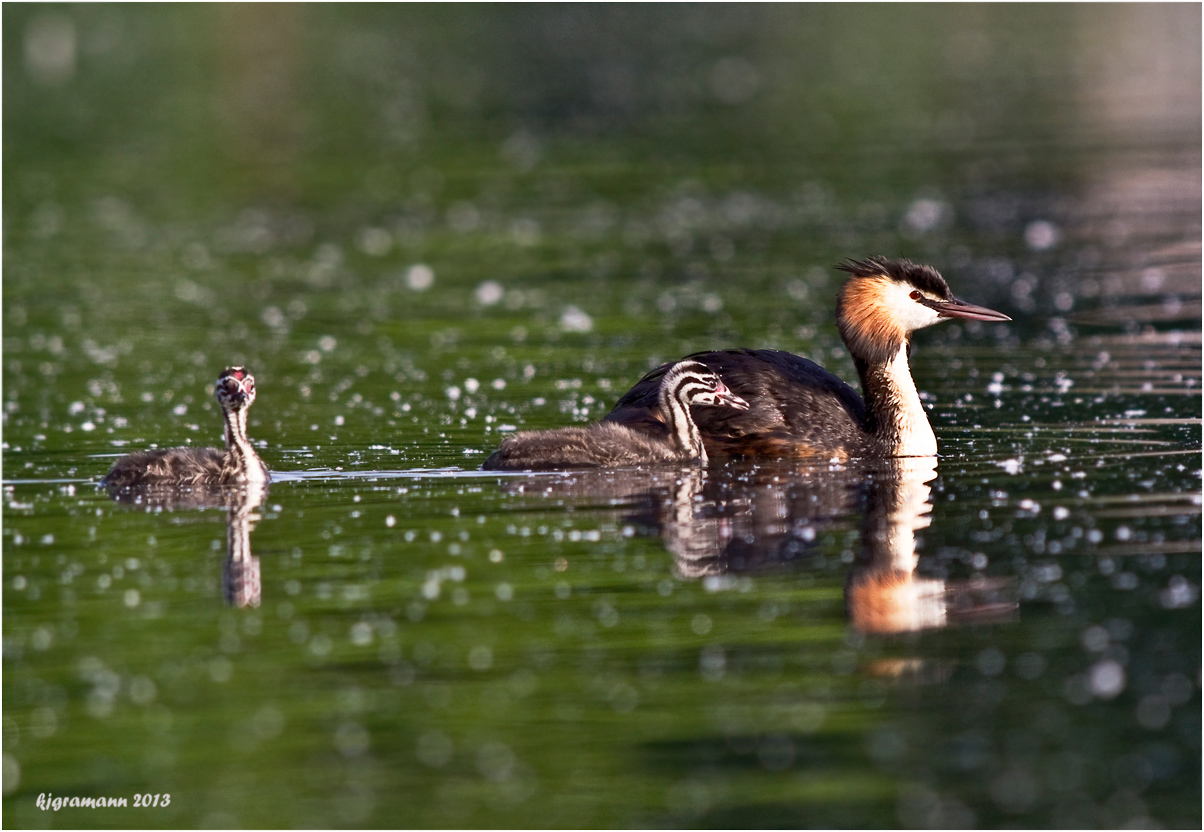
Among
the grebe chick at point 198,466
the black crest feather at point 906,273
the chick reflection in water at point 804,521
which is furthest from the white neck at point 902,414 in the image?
the grebe chick at point 198,466

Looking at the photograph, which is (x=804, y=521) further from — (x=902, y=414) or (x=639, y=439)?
(x=902, y=414)

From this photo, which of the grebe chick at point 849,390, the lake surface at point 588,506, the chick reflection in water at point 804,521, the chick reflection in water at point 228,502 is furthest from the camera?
the grebe chick at point 849,390

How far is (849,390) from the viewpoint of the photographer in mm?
12531

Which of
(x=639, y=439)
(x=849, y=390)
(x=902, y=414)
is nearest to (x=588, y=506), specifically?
(x=639, y=439)

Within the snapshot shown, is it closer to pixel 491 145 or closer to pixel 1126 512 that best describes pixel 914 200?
pixel 491 145

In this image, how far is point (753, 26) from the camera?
55.6m

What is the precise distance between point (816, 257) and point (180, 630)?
13242 mm

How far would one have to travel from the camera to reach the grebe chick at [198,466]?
11.4 meters

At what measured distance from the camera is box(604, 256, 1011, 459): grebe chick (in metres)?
11.9

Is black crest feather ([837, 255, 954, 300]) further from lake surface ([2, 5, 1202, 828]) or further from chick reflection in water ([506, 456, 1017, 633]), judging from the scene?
chick reflection in water ([506, 456, 1017, 633])

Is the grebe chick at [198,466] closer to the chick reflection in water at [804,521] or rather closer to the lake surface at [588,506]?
the lake surface at [588,506]

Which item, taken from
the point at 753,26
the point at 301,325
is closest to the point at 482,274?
the point at 301,325

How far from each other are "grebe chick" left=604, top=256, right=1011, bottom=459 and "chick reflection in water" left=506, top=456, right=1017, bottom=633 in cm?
21

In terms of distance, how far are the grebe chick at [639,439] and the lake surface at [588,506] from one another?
186 mm
